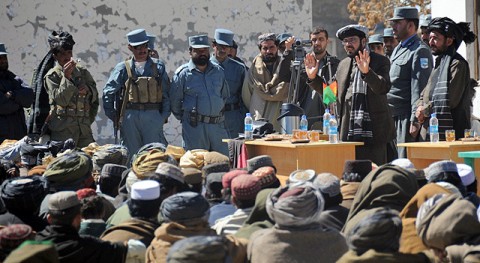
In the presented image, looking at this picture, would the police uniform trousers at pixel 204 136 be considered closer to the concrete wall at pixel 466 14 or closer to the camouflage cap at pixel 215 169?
the concrete wall at pixel 466 14

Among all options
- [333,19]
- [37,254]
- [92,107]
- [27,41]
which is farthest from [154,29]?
[37,254]

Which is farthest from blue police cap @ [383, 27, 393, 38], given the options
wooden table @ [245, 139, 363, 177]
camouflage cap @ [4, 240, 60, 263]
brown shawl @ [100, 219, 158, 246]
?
camouflage cap @ [4, 240, 60, 263]

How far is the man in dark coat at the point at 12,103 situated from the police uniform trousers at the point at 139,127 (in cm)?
136

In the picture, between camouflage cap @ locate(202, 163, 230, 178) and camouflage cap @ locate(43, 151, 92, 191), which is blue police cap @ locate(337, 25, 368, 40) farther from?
camouflage cap @ locate(43, 151, 92, 191)

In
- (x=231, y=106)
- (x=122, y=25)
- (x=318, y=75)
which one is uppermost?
(x=122, y=25)

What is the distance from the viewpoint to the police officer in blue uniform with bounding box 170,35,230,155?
12.9 m

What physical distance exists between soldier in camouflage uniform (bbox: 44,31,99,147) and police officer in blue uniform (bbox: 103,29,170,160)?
361mm

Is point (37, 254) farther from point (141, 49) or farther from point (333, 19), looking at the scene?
point (333, 19)

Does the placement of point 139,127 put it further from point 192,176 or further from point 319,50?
point 192,176

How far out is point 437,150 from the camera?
30.9 ft

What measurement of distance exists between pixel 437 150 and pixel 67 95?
5.38 meters

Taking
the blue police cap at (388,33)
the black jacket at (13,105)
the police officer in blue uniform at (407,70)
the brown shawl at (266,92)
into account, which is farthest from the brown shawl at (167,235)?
the blue police cap at (388,33)

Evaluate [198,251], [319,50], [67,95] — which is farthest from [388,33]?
[198,251]

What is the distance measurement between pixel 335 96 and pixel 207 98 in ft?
8.49
